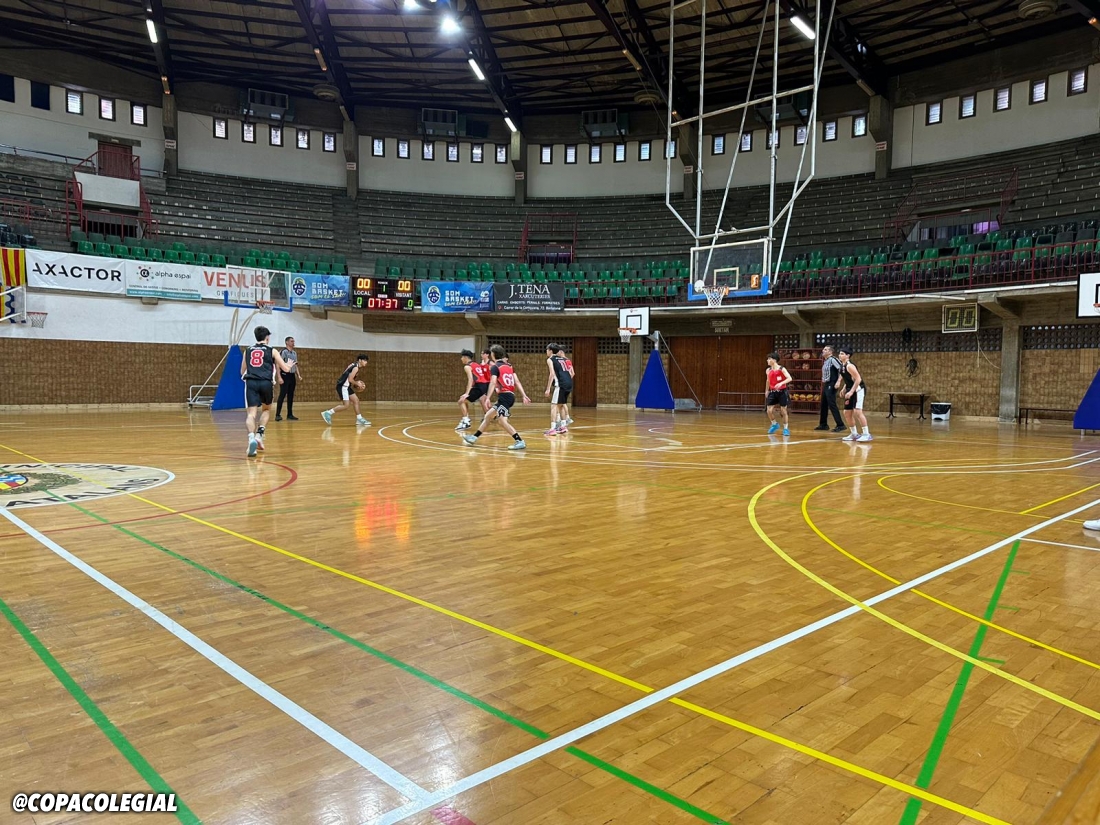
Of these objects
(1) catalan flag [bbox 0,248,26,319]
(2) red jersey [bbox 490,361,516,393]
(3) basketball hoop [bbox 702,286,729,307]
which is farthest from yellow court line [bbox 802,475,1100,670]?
(1) catalan flag [bbox 0,248,26,319]

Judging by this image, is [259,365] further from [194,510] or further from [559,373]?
[559,373]

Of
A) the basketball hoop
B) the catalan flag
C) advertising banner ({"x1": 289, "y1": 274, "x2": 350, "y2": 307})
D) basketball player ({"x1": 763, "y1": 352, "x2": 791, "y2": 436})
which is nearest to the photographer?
basketball player ({"x1": 763, "y1": 352, "x2": 791, "y2": 436})

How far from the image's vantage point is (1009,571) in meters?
4.48

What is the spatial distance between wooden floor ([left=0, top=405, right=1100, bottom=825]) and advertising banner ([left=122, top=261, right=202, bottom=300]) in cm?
1592

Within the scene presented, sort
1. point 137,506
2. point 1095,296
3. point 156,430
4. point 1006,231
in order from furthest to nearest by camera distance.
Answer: point 1006,231 < point 1095,296 < point 156,430 < point 137,506

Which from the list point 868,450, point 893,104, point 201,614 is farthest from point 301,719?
point 893,104

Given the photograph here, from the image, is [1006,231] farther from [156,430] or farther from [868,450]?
[156,430]

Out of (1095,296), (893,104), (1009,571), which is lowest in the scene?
(1009,571)

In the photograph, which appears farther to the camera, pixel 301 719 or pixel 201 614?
pixel 201 614

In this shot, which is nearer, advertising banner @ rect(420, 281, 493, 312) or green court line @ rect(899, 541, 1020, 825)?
green court line @ rect(899, 541, 1020, 825)

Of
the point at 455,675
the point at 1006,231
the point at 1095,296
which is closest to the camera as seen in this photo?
the point at 455,675

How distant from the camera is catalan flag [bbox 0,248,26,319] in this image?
18250 millimetres

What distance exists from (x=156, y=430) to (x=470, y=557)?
1186 centimetres

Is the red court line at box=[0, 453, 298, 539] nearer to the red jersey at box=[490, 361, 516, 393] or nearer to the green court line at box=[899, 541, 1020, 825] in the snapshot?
the red jersey at box=[490, 361, 516, 393]
